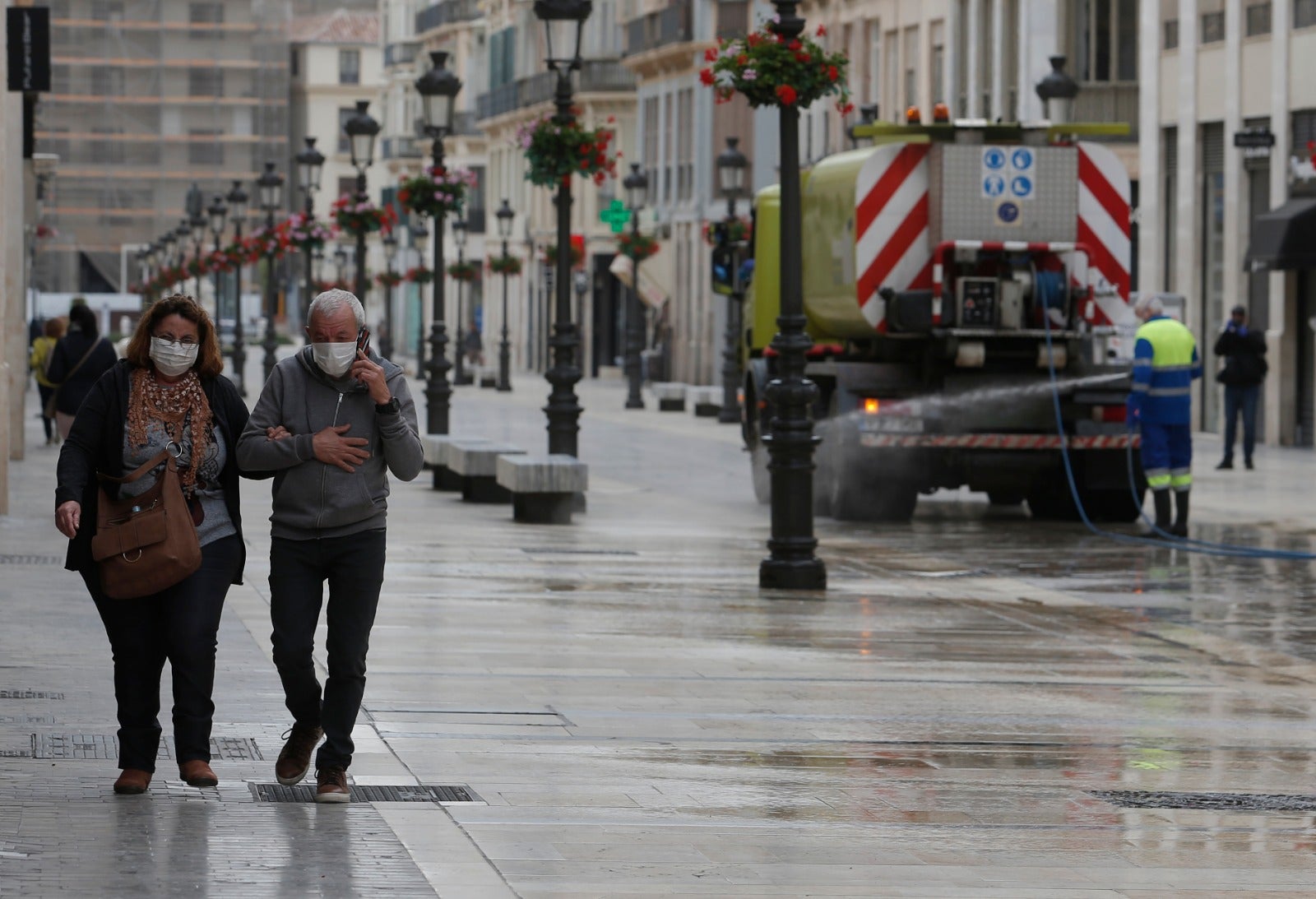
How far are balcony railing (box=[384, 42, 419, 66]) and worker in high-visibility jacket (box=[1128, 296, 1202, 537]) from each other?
93479 mm

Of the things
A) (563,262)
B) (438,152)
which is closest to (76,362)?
(438,152)

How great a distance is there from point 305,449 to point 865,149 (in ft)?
49.8

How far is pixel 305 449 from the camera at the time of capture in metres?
8.40

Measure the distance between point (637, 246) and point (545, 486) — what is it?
119 ft

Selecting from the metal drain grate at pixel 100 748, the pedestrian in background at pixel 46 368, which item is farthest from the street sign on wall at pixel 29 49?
the metal drain grate at pixel 100 748

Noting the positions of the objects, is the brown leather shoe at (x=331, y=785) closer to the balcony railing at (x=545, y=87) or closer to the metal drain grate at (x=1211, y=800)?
the metal drain grate at (x=1211, y=800)

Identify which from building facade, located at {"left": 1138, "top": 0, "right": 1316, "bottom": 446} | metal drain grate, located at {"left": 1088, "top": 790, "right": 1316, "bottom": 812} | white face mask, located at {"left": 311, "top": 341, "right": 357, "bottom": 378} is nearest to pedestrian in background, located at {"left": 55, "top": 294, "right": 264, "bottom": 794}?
white face mask, located at {"left": 311, "top": 341, "right": 357, "bottom": 378}

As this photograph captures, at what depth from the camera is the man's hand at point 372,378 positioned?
8.37 meters

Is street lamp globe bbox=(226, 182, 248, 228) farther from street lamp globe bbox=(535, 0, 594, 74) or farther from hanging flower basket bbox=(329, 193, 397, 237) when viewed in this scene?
street lamp globe bbox=(535, 0, 594, 74)

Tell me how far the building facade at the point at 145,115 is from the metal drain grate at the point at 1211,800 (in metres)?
112

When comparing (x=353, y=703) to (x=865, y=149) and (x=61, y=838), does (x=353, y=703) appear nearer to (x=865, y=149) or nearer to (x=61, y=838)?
(x=61, y=838)

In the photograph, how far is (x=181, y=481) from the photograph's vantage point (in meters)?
8.49

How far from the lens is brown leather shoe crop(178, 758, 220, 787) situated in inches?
335

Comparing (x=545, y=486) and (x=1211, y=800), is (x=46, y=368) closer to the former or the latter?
(x=545, y=486)
